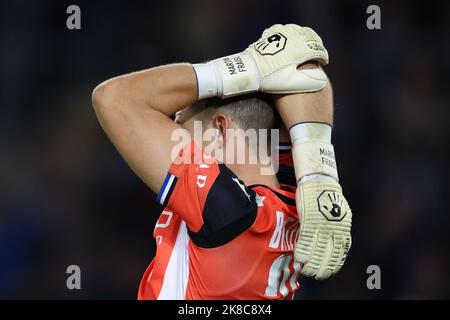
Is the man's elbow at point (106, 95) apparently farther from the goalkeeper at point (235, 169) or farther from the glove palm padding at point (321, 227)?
the glove palm padding at point (321, 227)

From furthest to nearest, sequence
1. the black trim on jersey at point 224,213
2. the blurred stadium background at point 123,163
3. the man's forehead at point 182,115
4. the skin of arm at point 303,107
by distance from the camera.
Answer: the blurred stadium background at point 123,163 < the man's forehead at point 182,115 < the skin of arm at point 303,107 < the black trim on jersey at point 224,213

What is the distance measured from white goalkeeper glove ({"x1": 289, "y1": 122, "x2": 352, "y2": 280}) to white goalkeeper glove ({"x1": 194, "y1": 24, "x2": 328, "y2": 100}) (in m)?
0.14

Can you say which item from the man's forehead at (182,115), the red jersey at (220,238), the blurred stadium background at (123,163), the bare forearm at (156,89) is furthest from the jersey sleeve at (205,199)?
the blurred stadium background at (123,163)

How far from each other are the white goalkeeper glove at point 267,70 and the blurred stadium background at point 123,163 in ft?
9.86

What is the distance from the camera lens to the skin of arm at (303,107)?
81.3 inches

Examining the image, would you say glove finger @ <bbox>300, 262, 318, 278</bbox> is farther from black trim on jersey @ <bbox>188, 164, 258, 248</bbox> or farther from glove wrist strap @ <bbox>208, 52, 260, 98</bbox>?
glove wrist strap @ <bbox>208, 52, 260, 98</bbox>

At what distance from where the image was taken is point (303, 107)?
207 centimetres
